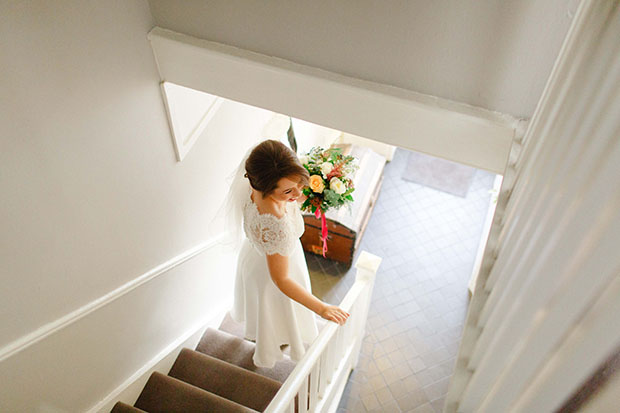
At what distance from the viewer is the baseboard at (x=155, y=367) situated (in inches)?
117

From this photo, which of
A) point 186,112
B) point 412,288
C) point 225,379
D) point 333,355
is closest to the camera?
point 186,112

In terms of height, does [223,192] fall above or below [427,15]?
above

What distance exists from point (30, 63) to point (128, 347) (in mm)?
1934

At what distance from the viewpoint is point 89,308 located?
8.13 feet

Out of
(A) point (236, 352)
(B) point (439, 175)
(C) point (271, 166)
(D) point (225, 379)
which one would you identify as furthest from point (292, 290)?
(B) point (439, 175)

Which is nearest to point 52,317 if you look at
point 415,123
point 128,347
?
point 128,347

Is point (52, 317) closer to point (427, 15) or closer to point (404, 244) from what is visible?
point (427, 15)

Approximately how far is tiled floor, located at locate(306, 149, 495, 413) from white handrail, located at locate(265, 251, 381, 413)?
0.39 metres

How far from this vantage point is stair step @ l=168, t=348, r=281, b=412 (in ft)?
10.4

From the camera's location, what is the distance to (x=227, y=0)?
6.95 feet

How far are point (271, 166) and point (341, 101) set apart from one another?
1.81ft

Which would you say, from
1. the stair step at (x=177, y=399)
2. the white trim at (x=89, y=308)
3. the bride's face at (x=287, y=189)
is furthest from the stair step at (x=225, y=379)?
the bride's face at (x=287, y=189)

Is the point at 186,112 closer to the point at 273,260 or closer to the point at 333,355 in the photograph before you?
the point at 273,260

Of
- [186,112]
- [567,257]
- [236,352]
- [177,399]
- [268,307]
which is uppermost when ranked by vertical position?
[186,112]
